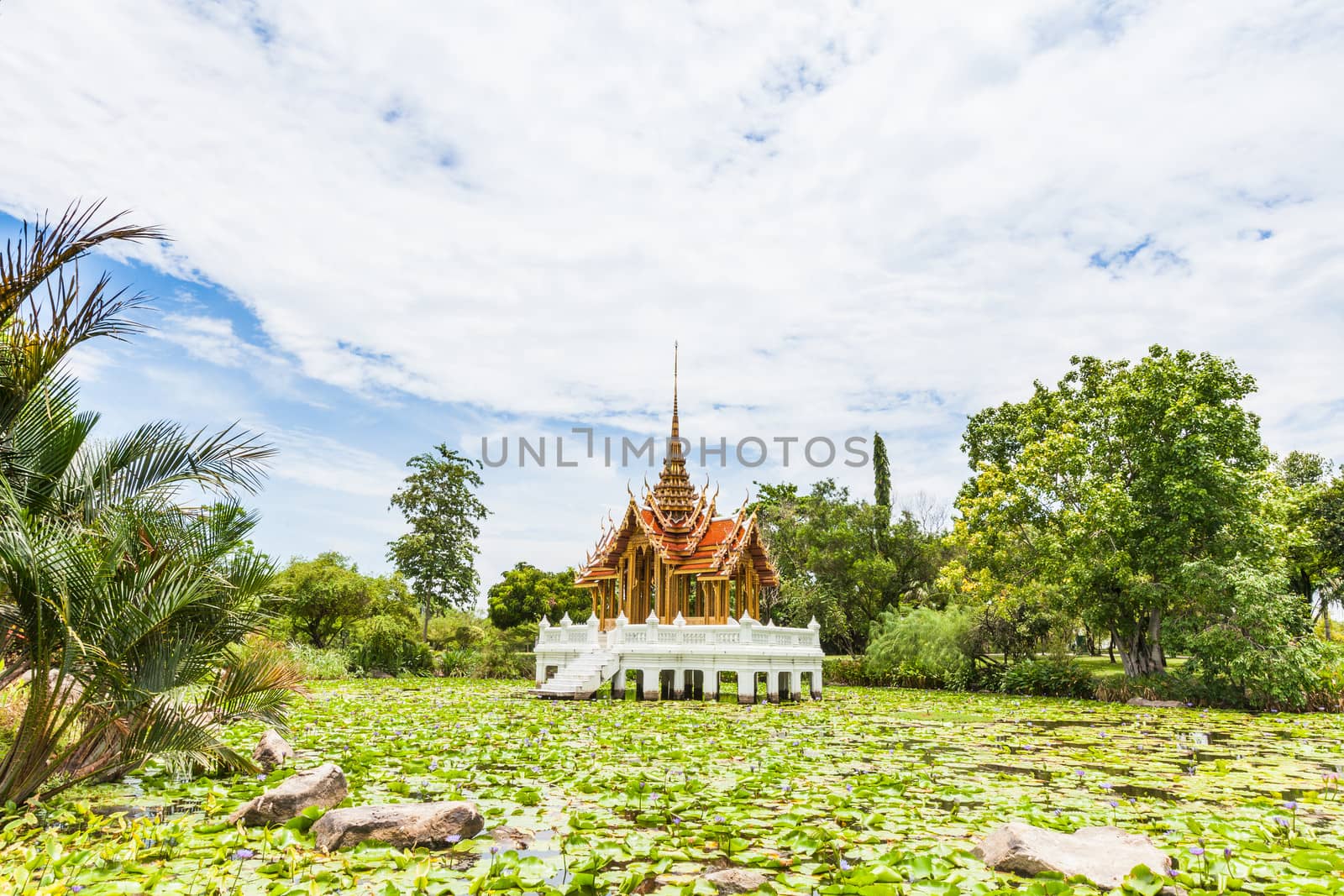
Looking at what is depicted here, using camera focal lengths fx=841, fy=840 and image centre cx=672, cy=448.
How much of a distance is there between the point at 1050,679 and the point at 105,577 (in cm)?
2060

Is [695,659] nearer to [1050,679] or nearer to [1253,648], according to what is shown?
Answer: [1050,679]

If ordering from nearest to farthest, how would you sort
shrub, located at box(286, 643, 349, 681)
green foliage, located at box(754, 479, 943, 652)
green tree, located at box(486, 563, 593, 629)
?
shrub, located at box(286, 643, 349, 681)
green foliage, located at box(754, 479, 943, 652)
green tree, located at box(486, 563, 593, 629)

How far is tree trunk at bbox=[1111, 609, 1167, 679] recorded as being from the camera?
1891 cm

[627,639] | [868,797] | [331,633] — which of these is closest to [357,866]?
[868,797]

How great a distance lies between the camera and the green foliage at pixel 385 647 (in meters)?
26.3

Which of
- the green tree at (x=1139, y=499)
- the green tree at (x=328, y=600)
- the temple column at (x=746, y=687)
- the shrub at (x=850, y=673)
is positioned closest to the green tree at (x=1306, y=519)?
the green tree at (x=1139, y=499)

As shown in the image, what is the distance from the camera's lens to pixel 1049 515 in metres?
21.0

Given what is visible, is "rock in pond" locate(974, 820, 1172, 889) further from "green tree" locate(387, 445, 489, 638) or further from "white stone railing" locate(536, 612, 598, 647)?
"green tree" locate(387, 445, 489, 638)

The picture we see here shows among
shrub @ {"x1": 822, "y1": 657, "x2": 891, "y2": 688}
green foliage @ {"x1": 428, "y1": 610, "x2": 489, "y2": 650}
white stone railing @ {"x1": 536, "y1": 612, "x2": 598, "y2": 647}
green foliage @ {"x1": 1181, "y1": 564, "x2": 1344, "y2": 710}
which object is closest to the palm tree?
white stone railing @ {"x1": 536, "y1": 612, "x2": 598, "y2": 647}

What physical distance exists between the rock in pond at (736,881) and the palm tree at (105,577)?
4063 millimetres

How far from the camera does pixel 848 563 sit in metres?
29.3

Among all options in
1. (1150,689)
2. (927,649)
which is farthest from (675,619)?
(1150,689)

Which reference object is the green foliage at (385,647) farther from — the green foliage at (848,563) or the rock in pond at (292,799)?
the rock in pond at (292,799)

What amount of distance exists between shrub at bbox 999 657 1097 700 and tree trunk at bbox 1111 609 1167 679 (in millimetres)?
969
